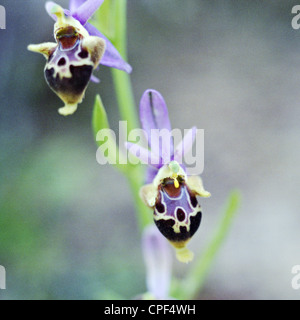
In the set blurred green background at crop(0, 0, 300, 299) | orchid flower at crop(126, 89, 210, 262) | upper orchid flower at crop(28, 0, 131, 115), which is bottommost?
orchid flower at crop(126, 89, 210, 262)

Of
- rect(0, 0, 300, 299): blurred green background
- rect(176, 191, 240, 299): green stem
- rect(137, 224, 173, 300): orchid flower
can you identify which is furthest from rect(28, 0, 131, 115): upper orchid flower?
rect(0, 0, 300, 299): blurred green background

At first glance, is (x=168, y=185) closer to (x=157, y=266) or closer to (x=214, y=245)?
(x=214, y=245)

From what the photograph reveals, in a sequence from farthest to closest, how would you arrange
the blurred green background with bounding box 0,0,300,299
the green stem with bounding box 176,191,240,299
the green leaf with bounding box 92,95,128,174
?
the blurred green background with bounding box 0,0,300,299 < the green stem with bounding box 176,191,240,299 < the green leaf with bounding box 92,95,128,174

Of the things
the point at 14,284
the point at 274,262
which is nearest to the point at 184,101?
the point at 274,262

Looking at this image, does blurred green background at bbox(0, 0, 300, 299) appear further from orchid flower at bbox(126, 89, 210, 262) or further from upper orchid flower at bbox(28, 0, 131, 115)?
upper orchid flower at bbox(28, 0, 131, 115)

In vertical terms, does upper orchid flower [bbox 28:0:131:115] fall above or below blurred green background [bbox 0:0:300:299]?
below

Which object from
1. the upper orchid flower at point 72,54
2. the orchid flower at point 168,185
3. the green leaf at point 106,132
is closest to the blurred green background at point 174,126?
the green leaf at point 106,132

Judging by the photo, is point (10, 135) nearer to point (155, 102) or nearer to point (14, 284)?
point (14, 284)

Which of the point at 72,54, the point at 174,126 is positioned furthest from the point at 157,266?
the point at 174,126
